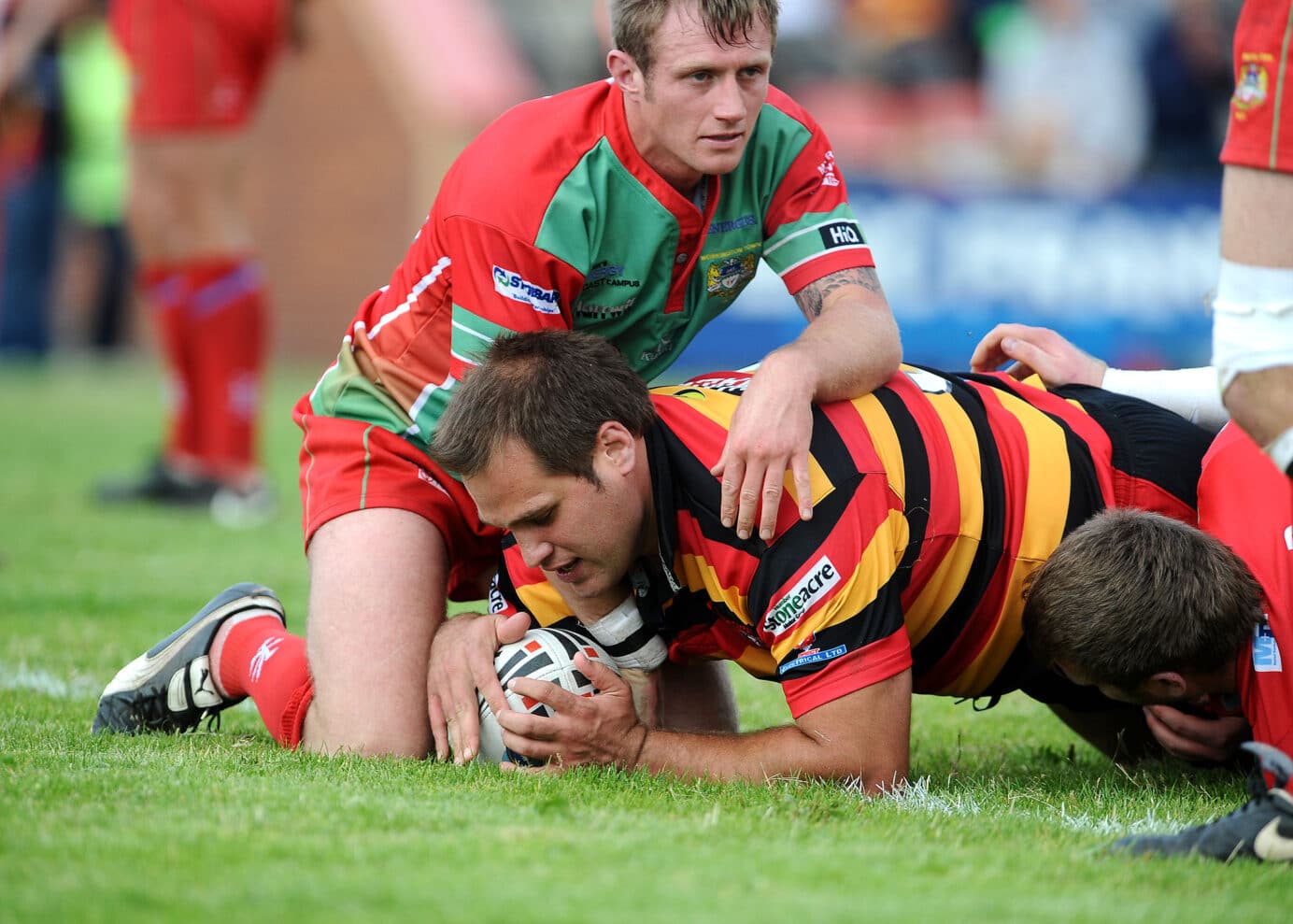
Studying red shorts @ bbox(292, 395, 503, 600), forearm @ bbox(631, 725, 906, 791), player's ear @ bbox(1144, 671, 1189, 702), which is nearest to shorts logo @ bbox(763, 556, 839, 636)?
forearm @ bbox(631, 725, 906, 791)

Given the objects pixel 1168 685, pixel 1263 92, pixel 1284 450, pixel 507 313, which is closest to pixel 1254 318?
pixel 1284 450

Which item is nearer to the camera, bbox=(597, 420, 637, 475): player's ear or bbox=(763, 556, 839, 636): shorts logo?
bbox=(763, 556, 839, 636): shorts logo

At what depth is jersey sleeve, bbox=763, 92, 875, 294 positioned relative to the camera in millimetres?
4520

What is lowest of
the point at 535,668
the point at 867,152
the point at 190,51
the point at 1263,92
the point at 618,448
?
the point at 535,668

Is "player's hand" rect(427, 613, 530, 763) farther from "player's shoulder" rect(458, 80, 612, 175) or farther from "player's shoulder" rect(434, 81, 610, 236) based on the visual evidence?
"player's shoulder" rect(458, 80, 612, 175)

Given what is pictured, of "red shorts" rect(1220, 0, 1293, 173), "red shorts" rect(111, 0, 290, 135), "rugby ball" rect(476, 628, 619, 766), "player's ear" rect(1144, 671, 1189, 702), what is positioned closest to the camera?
"red shorts" rect(1220, 0, 1293, 173)

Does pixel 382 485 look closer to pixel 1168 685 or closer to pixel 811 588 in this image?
pixel 811 588

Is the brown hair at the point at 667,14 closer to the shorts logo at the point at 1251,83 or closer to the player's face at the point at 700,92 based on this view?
the player's face at the point at 700,92

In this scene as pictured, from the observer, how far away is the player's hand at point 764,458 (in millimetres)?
3607

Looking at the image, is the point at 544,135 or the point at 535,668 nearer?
the point at 535,668

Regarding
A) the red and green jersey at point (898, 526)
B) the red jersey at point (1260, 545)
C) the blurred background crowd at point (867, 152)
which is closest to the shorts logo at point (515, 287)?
the red and green jersey at point (898, 526)

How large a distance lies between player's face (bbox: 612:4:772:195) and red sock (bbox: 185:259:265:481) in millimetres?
4550

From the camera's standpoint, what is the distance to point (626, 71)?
4.25 m

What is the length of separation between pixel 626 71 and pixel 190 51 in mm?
4590
